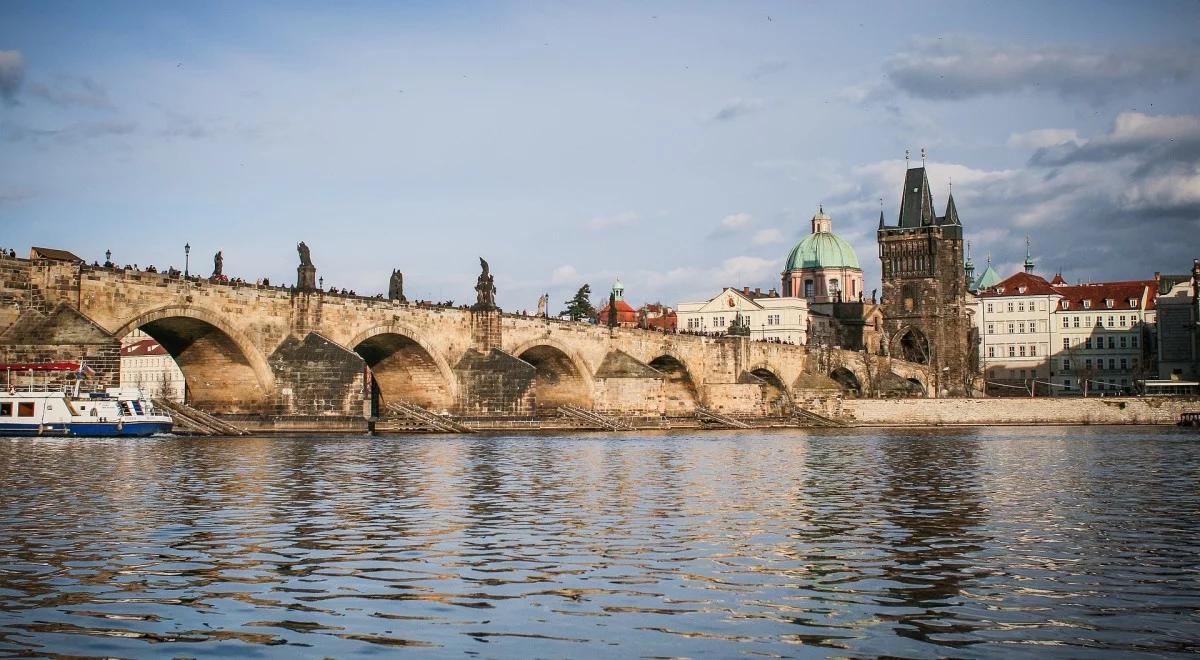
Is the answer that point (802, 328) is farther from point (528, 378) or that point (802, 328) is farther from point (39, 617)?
point (39, 617)

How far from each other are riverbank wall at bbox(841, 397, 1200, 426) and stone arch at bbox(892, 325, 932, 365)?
96.6 feet

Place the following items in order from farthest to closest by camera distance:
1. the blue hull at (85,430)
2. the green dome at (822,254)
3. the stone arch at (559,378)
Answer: the green dome at (822,254) < the stone arch at (559,378) < the blue hull at (85,430)

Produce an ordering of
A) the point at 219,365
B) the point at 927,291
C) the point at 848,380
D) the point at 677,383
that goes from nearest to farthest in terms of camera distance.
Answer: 1. the point at 219,365
2. the point at 677,383
3. the point at 848,380
4. the point at 927,291

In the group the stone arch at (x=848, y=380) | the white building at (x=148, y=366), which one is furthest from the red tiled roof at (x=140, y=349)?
the stone arch at (x=848, y=380)

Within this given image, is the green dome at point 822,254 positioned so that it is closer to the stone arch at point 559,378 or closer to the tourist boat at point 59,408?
the stone arch at point 559,378

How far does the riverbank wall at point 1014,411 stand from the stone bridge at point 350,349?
5.43 metres

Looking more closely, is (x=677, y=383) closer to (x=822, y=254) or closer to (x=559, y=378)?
(x=559, y=378)

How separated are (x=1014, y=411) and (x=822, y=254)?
190 ft

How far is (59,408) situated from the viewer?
3972cm

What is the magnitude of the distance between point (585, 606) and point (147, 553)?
5339mm

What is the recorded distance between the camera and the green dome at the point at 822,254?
459 feet

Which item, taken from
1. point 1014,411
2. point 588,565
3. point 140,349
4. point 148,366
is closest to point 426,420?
point 588,565

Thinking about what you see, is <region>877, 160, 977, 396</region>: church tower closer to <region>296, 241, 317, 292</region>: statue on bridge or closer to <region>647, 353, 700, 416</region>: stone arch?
<region>647, 353, 700, 416</region>: stone arch

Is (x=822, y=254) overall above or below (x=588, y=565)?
above
